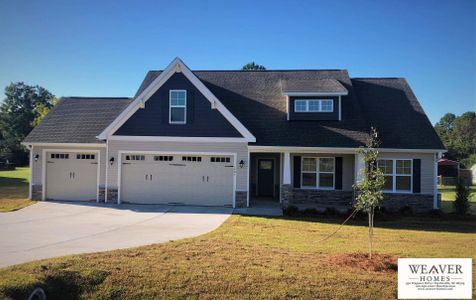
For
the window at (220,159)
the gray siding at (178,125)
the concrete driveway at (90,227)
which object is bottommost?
the concrete driveway at (90,227)

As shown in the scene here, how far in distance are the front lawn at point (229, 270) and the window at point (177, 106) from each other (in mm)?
7685

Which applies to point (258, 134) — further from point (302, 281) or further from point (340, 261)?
point (302, 281)

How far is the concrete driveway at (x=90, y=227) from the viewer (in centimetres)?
885

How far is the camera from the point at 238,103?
1875 cm

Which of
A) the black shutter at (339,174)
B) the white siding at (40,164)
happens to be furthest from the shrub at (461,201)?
the white siding at (40,164)

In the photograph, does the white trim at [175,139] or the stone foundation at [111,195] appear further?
the stone foundation at [111,195]

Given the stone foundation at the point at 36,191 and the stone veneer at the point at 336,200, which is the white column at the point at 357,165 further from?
the stone foundation at the point at 36,191

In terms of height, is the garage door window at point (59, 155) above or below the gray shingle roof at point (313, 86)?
below

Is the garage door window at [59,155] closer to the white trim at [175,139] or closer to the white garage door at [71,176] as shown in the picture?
the white garage door at [71,176]

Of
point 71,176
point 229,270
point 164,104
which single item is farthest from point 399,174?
point 71,176

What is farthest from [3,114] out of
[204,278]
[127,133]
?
[204,278]

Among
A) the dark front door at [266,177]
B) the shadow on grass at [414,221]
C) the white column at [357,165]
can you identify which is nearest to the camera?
the shadow on grass at [414,221]

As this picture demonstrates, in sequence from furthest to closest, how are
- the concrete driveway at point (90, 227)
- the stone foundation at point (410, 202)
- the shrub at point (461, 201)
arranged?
1. the stone foundation at point (410, 202)
2. the shrub at point (461, 201)
3. the concrete driveway at point (90, 227)

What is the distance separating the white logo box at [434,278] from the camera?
6457 mm
